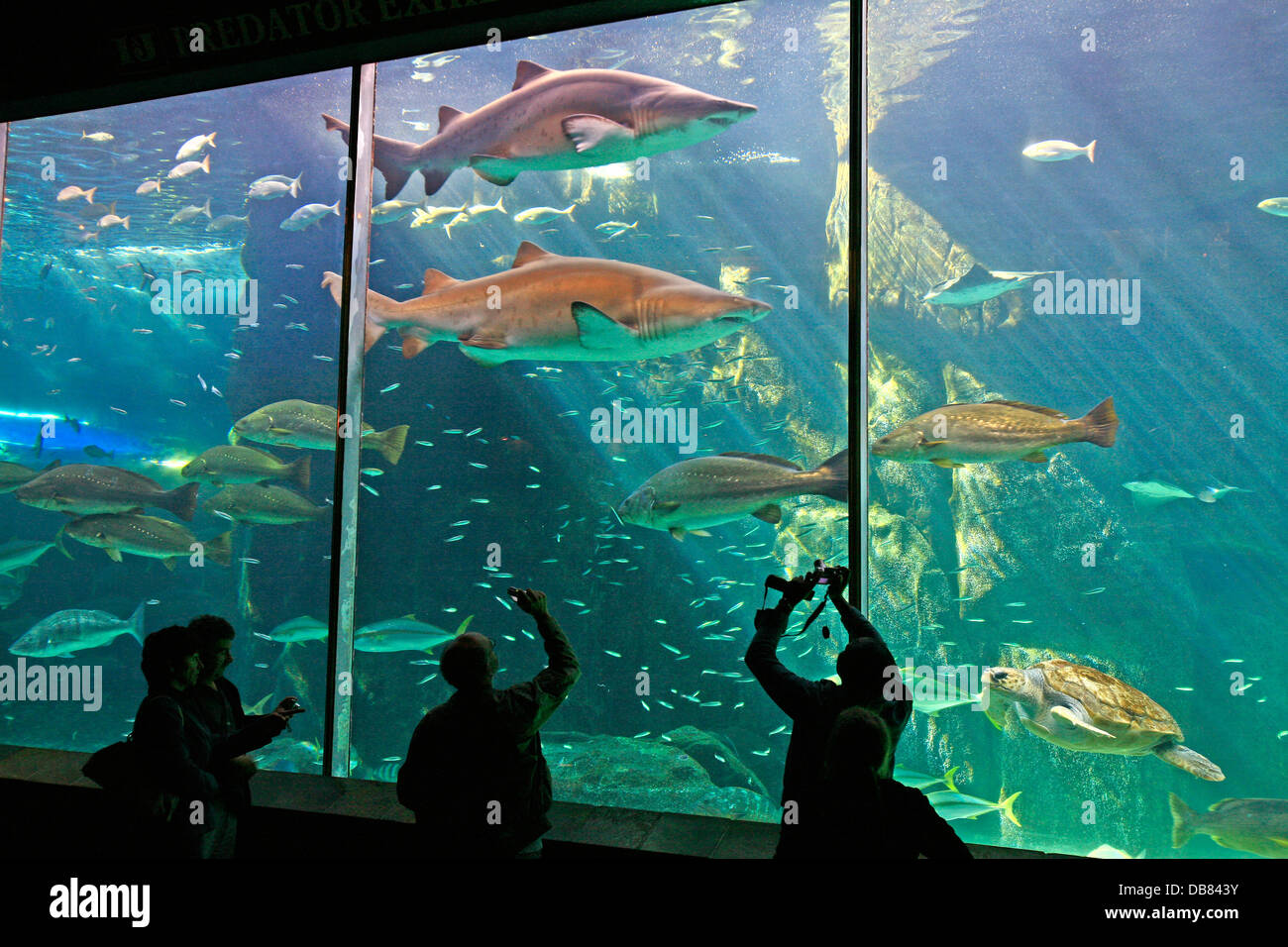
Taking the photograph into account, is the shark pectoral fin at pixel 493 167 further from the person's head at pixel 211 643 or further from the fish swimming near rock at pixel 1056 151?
the fish swimming near rock at pixel 1056 151

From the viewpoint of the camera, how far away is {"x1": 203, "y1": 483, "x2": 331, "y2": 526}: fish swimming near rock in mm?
5824

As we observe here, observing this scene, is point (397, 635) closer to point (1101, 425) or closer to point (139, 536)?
point (139, 536)

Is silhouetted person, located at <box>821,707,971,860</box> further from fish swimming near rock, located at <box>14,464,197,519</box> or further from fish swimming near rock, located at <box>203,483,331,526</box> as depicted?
fish swimming near rock, located at <box>14,464,197,519</box>

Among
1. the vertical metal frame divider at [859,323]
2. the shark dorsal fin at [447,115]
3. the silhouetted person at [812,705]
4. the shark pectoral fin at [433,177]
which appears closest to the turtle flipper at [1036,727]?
the vertical metal frame divider at [859,323]

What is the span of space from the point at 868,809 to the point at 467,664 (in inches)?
45.9

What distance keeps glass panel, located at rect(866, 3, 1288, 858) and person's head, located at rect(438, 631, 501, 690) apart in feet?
18.6

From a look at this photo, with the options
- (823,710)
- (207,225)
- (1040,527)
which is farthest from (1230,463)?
(207,225)

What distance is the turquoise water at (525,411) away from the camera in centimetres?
812

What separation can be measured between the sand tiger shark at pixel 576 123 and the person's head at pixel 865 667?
2.71 m

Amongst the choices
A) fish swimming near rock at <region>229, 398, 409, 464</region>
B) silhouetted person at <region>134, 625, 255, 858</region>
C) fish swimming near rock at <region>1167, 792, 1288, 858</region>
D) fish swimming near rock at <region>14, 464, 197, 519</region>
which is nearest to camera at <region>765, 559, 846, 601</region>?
silhouetted person at <region>134, 625, 255, 858</region>

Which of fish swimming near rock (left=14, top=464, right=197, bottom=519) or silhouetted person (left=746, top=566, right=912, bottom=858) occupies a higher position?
fish swimming near rock (left=14, top=464, right=197, bottom=519)

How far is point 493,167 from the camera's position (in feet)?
13.5

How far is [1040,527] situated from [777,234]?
5575 millimetres
